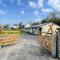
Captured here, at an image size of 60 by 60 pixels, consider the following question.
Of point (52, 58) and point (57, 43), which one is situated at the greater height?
point (57, 43)

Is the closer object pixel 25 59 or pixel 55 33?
pixel 25 59

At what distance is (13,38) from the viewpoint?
16.5 metres

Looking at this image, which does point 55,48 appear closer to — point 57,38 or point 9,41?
point 57,38

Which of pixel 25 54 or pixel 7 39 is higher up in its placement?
pixel 7 39

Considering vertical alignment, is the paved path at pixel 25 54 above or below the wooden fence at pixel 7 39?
below

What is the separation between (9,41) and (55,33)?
7823 mm

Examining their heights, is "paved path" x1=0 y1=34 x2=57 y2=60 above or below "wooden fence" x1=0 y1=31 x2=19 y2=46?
below

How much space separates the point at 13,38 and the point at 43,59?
868cm

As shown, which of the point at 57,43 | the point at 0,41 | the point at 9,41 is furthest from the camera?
the point at 9,41

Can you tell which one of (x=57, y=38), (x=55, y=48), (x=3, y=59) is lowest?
(x=3, y=59)

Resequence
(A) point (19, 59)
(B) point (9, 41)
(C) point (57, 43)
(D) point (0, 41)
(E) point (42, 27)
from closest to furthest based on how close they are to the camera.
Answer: (A) point (19, 59) < (C) point (57, 43) < (D) point (0, 41) < (B) point (9, 41) < (E) point (42, 27)

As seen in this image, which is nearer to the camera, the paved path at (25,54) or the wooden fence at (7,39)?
the paved path at (25,54)

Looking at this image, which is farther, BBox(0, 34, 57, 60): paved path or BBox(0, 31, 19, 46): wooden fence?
BBox(0, 31, 19, 46): wooden fence

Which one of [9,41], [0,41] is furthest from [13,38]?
[0,41]
